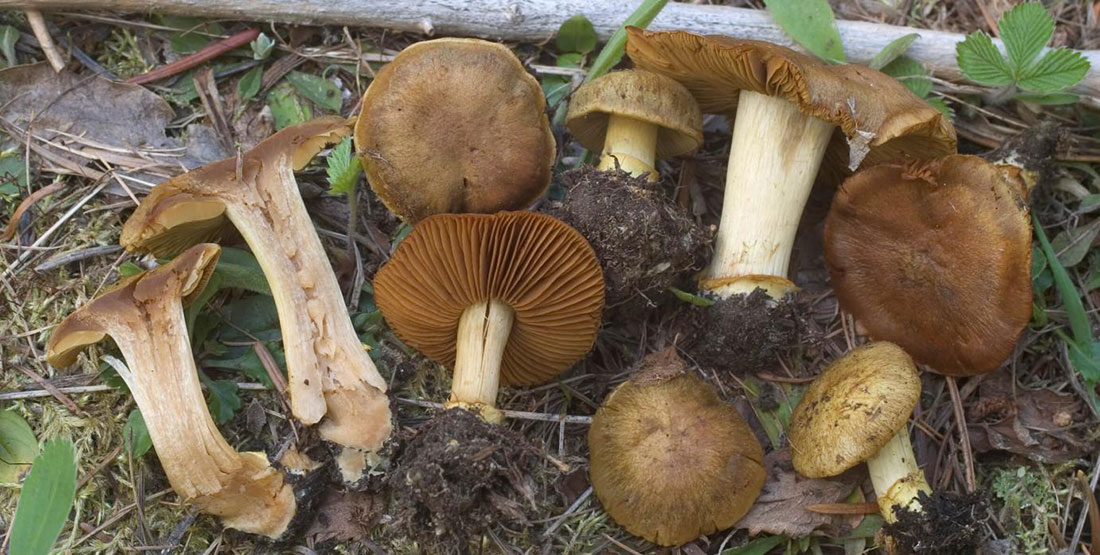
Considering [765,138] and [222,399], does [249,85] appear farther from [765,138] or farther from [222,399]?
[765,138]

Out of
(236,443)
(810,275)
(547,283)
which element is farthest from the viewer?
(810,275)

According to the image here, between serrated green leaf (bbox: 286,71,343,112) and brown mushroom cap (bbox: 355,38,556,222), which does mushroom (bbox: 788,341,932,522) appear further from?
serrated green leaf (bbox: 286,71,343,112)

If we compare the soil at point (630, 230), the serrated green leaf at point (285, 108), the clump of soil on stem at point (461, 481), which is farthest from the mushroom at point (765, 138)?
the serrated green leaf at point (285, 108)

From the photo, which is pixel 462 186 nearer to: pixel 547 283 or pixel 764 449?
pixel 547 283

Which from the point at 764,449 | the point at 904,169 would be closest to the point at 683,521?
the point at 764,449

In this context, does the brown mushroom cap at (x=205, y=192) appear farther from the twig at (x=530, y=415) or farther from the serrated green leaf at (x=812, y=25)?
the serrated green leaf at (x=812, y=25)
